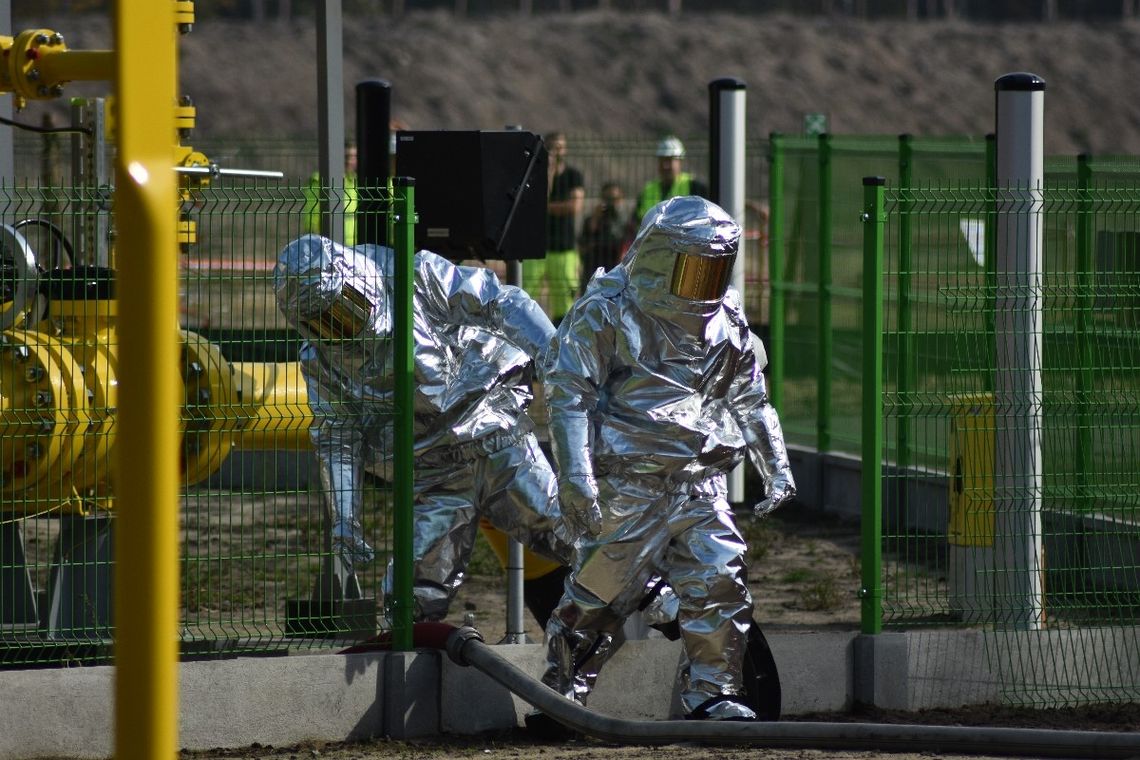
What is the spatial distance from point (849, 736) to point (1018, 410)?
203 cm

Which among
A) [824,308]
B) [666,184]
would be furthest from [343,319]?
[666,184]

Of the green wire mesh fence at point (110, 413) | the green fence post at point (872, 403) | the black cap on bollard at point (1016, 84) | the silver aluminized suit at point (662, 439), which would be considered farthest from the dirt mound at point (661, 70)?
the silver aluminized suit at point (662, 439)

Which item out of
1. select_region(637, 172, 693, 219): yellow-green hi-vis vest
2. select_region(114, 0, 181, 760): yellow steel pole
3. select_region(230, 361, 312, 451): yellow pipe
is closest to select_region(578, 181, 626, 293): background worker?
select_region(637, 172, 693, 219): yellow-green hi-vis vest

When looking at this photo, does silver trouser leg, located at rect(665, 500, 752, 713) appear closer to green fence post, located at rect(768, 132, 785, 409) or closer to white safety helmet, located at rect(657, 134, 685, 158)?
green fence post, located at rect(768, 132, 785, 409)

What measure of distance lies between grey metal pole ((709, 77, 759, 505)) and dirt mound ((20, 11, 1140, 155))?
1173 inches

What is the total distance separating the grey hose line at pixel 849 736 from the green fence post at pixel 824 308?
580 cm

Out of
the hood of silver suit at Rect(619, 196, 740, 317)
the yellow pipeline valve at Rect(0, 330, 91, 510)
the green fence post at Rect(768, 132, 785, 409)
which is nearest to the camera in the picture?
the hood of silver suit at Rect(619, 196, 740, 317)

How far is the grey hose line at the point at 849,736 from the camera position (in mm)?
4996

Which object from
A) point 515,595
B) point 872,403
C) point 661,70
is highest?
point 661,70

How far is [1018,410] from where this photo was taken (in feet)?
21.7

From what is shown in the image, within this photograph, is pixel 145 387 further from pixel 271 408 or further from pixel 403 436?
pixel 271 408

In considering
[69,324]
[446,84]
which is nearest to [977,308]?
[69,324]

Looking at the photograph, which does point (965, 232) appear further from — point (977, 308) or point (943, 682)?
point (943, 682)

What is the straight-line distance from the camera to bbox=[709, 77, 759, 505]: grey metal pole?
32.4 ft
